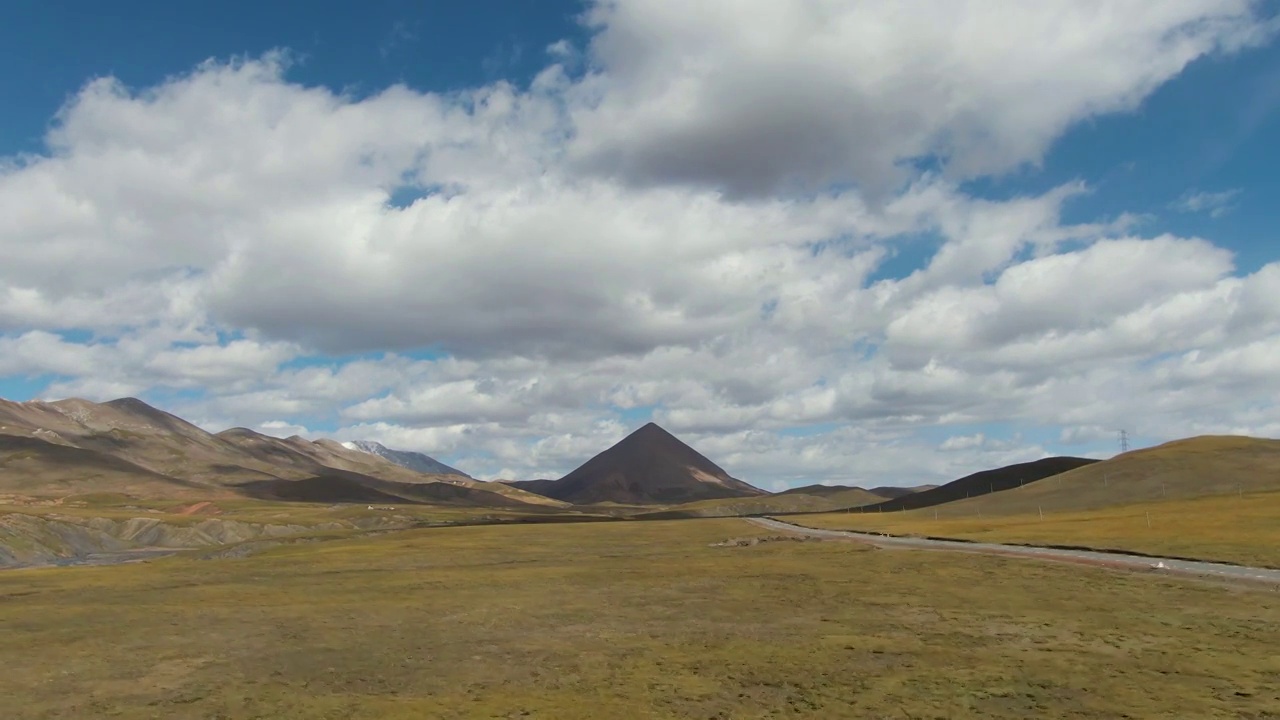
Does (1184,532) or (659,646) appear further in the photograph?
(1184,532)

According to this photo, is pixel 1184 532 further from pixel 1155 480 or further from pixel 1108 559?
pixel 1155 480

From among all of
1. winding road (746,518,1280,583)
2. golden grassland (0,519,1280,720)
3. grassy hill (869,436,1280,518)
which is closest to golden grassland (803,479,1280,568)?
winding road (746,518,1280,583)

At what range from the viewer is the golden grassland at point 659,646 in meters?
23.9

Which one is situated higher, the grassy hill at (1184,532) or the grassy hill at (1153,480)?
the grassy hill at (1153,480)

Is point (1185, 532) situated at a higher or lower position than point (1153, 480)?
lower

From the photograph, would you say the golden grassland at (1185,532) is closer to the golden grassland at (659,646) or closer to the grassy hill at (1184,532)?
the grassy hill at (1184,532)

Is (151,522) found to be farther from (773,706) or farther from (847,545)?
(773,706)

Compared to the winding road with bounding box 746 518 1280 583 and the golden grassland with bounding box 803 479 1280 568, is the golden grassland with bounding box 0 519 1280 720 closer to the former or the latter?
the winding road with bounding box 746 518 1280 583

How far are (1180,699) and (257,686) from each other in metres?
27.1

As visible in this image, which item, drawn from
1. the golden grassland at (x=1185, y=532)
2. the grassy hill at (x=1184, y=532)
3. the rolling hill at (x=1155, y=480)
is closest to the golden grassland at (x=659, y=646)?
the grassy hill at (x=1184, y=532)

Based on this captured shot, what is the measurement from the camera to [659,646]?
107 ft

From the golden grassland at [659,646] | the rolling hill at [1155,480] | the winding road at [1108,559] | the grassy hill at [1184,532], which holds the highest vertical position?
the rolling hill at [1155,480]

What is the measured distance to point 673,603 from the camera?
4544 cm

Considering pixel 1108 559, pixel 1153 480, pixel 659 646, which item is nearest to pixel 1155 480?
pixel 1153 480
